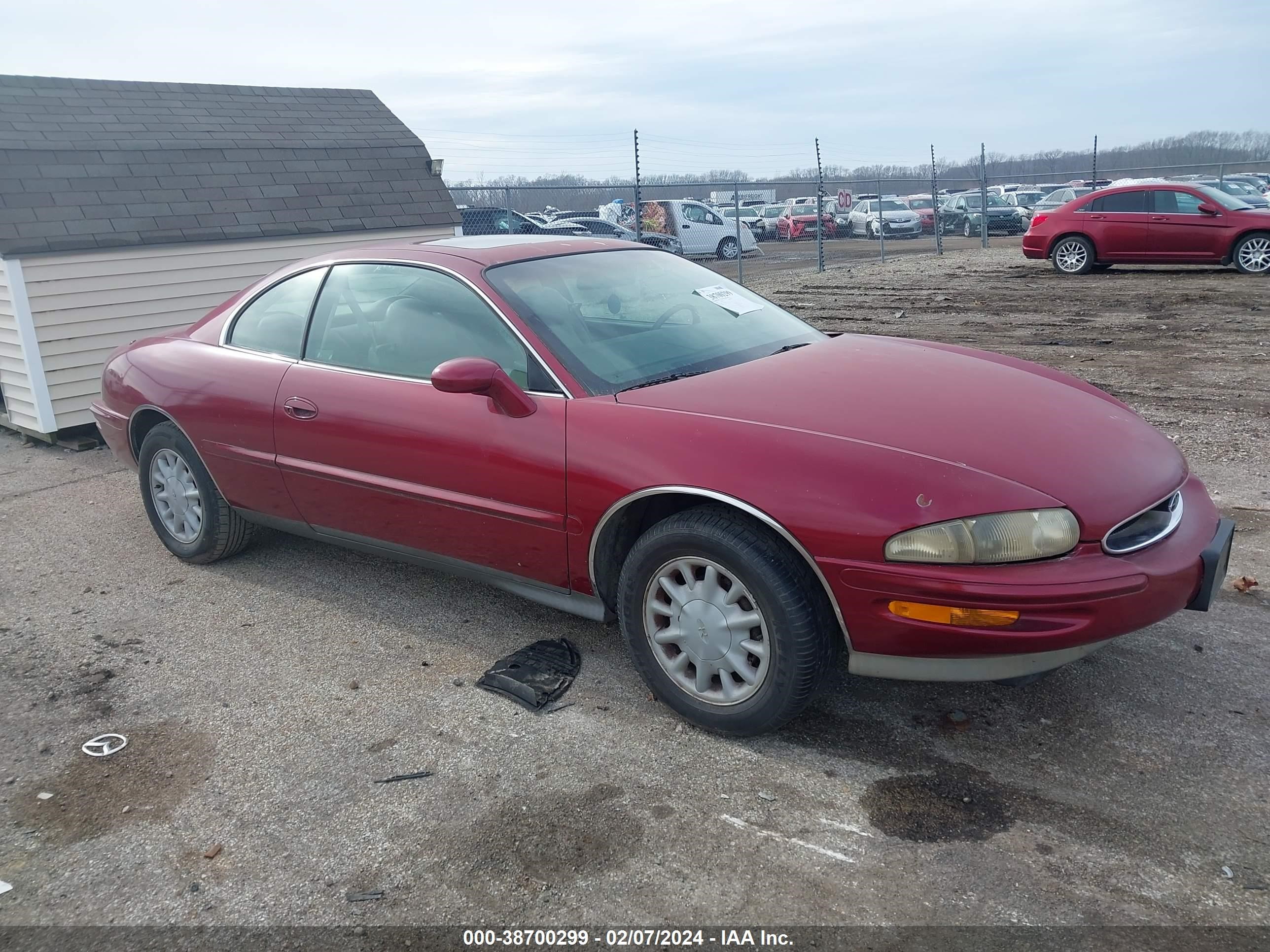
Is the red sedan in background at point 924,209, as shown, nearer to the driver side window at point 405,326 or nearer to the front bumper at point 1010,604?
the driver side window at point 405,326

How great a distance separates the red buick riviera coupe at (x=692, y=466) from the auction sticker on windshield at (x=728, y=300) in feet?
0.07

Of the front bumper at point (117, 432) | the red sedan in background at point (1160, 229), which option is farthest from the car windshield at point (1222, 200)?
the front bumper at point (117, 432)

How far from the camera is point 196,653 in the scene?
4.04 meters

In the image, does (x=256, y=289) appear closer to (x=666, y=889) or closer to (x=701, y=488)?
(x=701, y=488)

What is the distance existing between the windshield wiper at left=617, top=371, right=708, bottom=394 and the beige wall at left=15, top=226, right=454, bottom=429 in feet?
19.7

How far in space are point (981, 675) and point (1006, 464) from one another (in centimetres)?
60

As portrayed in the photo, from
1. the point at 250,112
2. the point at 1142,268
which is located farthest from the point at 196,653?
the point at 1142,268

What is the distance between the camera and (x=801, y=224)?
34000mm

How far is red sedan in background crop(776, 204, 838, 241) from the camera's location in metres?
33.9

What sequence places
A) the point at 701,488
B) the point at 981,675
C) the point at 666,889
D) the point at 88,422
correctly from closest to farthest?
the point at 666,889 → the point at 981,675 → the point at 701,488 → the point at 88,422

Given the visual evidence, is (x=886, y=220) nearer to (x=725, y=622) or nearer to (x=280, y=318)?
(x=280, y=318)

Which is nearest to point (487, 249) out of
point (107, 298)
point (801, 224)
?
point (107, 298)

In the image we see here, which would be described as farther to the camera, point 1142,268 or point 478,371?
point 1142,268

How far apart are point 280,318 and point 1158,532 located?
357cm
